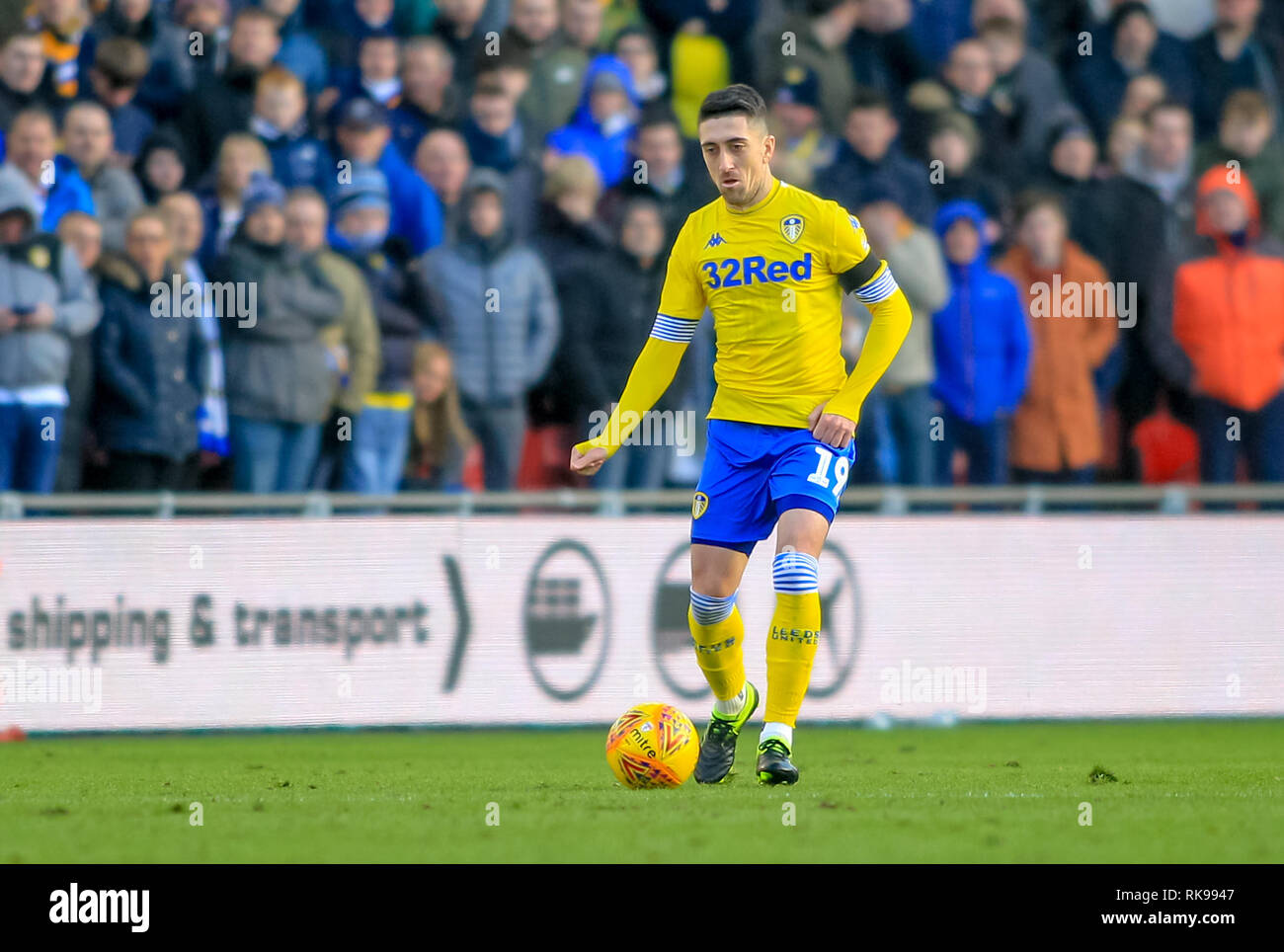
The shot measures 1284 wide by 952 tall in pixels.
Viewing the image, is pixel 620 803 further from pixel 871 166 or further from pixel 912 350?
pixel 871 166

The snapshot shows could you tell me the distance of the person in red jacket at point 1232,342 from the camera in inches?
550

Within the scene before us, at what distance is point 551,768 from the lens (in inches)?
371

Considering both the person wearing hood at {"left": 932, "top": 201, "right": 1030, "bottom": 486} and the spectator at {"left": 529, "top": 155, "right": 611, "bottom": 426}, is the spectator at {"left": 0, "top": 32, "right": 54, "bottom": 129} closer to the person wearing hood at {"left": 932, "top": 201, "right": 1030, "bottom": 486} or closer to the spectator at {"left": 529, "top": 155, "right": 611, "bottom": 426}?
the spectator at {"left": 529, "top": 155, "right": 611, "bottom": 426}

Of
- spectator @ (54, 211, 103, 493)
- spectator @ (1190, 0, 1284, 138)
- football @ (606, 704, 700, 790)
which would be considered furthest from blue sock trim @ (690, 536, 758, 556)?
spectator @ (1190, 0, 1284, 138)

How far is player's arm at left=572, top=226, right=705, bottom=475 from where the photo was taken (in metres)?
8.43

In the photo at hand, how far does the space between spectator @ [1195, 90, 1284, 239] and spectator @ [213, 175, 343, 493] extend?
6906 millimetres

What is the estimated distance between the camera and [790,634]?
8.04 meters

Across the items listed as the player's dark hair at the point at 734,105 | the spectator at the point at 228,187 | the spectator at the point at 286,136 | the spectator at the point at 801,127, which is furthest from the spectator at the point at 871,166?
the player's dark hair at the point at 734,105

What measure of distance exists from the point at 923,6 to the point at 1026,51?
0.91 meters

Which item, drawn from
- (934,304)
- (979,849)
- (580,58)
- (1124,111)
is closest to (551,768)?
(979,849)

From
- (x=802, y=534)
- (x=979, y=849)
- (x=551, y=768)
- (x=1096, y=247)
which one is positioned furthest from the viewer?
(x=1096, y=247)

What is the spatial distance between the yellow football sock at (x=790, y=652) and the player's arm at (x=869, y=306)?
0.70m
